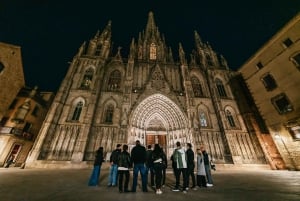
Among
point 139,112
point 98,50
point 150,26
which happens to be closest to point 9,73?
point 98,50

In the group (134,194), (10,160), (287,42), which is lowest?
(134,194)

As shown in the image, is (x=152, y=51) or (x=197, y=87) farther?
(x=152, y=51)

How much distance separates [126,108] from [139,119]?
223 cm

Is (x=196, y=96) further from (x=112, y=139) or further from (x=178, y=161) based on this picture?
(x=178, y=161)

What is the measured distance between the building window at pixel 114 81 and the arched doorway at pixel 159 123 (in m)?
4.57

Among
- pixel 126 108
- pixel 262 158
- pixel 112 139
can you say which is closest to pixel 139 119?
pixel 126 108

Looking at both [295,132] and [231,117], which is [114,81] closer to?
[231,117]

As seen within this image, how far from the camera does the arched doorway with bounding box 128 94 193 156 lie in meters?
16.2

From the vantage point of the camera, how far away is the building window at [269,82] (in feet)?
48.7

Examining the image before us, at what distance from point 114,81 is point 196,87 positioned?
480 inches

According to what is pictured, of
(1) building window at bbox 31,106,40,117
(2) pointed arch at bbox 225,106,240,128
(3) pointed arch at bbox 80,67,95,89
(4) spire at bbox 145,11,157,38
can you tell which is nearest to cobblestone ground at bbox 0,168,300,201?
(2) pointed arch at bbox 225,106,240,128

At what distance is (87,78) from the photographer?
1867 centimetres

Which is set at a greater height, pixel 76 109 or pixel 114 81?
pixel 114 81

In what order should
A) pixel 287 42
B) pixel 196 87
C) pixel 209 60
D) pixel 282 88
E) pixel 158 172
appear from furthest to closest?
pixel 209 60 → pixel 196 87 → pixel 287 42 → pixel 282 88 → pixel 158 172
